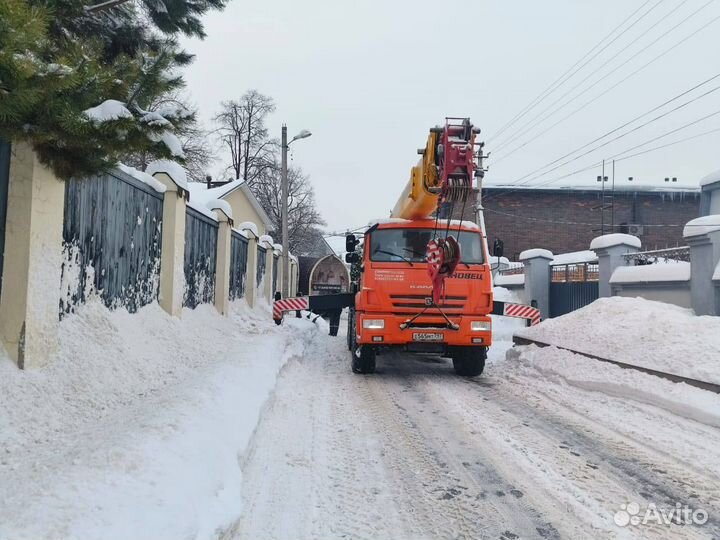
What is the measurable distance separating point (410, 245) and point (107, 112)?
232 inches

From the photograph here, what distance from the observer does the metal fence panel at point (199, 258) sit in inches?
363

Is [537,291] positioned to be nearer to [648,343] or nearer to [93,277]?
[648,343]

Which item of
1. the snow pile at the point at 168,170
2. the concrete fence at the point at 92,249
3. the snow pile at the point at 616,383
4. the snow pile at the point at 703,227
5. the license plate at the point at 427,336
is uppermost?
the snow pile at the point at 168,170

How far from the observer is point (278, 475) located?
3.87 meters

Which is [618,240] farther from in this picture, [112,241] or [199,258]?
[112,241]

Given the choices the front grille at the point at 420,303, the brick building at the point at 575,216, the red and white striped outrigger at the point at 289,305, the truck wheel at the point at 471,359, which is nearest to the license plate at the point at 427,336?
the front grille at the point at 420,303

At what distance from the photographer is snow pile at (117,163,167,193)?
6.58 metres

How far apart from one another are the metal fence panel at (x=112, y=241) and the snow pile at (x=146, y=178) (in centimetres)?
6

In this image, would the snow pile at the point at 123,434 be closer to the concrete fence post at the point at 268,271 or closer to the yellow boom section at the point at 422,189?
the yellow boom section at the point at 422,189

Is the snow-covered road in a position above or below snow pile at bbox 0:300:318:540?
below

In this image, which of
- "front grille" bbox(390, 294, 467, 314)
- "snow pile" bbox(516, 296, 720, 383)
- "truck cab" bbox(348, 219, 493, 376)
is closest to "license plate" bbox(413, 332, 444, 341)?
"truck cab" bbox(348, 219, 493, 376)

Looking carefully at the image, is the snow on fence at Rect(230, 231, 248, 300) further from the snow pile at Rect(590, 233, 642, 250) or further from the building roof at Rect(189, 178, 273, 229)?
the snow pile at Rect(590, 233, 642, 250)

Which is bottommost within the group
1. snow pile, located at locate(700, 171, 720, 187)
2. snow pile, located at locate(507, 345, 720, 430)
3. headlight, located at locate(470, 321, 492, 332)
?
snow pile, located at locate(507, 345, 720, 430)

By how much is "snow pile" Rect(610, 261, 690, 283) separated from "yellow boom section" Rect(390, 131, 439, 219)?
536 centimetres
